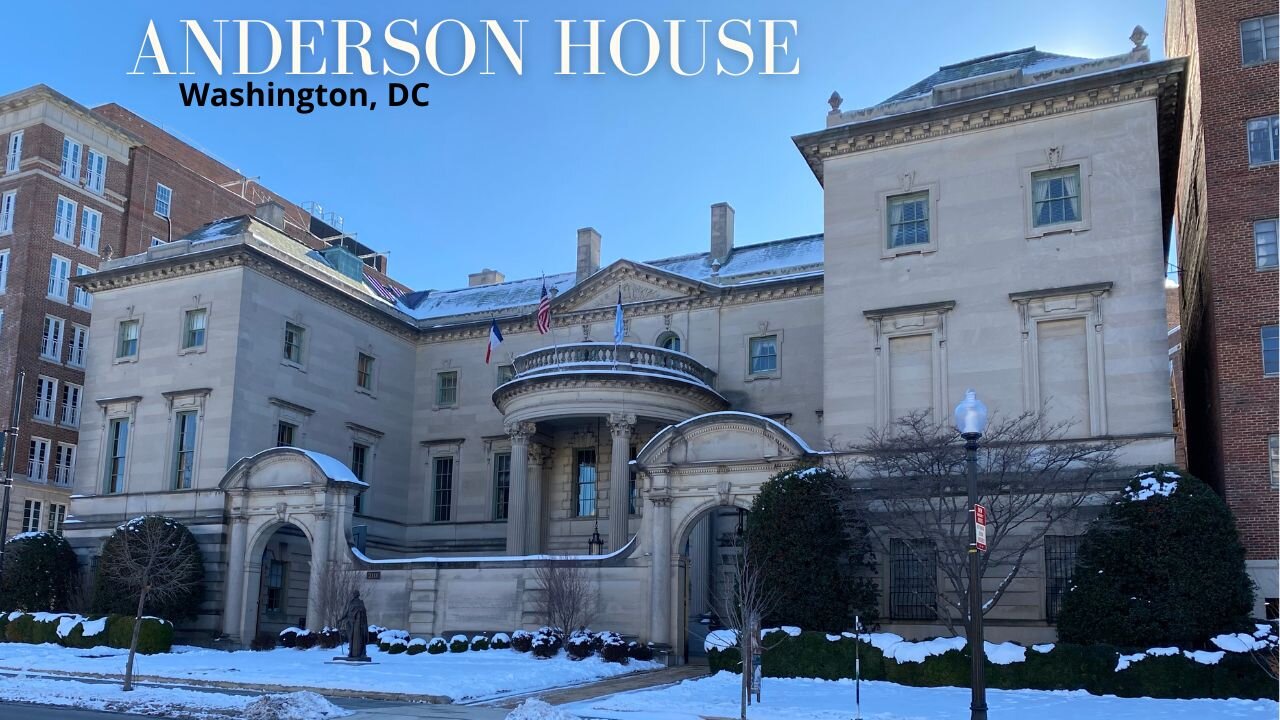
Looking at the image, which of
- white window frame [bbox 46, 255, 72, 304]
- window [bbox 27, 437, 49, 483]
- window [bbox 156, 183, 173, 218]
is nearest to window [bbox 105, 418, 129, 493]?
window [bbox 27, 437, 49, 483]

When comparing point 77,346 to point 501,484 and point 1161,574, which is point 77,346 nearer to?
point 501,484

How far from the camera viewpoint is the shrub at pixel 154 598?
1518 inches

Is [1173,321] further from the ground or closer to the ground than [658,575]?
further from the ground

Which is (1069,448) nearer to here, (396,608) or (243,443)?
(396,608)

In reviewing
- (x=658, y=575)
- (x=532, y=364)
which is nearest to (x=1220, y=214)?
(x=658, y=575)

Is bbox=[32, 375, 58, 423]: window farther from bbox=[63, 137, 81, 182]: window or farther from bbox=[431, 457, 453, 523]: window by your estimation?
bbox=[431, 457, 453, 523]: window

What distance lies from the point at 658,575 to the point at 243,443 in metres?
17.3

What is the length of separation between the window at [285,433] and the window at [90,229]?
821 inches

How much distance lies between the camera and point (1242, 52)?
3159cm

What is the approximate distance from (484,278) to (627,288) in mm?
14676

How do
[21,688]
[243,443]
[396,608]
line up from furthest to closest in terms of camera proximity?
[243,443], [396,608], [21,688]

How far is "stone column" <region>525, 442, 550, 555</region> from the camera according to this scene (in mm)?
42531

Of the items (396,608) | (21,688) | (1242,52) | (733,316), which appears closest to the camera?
(21,688)

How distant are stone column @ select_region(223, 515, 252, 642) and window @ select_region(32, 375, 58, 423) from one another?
21464mm
